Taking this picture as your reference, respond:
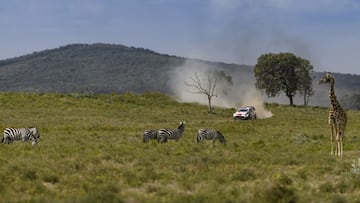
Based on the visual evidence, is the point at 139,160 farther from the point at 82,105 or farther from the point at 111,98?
the point at 111,98

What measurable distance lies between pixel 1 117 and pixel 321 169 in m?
40.0

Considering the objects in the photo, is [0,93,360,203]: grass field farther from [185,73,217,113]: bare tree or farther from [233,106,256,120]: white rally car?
[185,73,217,113]: bare tree

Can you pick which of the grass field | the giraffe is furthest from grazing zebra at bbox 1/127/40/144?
the giraffe

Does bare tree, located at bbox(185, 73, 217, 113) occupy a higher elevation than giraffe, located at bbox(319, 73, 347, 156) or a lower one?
Answer: higher

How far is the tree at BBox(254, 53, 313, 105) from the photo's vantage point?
352 feet

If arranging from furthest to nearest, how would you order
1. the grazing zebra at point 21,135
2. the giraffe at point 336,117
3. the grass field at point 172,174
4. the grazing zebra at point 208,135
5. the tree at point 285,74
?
the tree at point 285,74 → the grazing zebra at point 208,135 → the grazing zebra at point 21,135 → the giraffe at point 336,117 → the grass field at point 172,174

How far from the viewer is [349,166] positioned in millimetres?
19469

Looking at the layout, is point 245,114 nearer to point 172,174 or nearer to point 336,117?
point 336,117

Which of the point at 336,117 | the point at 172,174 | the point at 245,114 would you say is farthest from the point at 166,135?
the point at 245,114

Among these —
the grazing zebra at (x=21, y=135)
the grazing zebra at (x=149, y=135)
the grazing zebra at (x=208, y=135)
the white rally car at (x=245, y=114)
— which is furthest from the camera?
the white rally car at (x=245, y=114)

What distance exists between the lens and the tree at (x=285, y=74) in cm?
10744

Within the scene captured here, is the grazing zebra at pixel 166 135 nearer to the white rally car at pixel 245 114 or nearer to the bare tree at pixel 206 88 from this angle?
the white rally car at pixel 245 114

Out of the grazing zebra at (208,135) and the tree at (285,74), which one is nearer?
the grazing zebra at (208,135)

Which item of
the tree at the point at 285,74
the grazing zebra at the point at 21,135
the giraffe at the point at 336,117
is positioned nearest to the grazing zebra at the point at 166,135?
the grazing zebra at the point at 21,135
